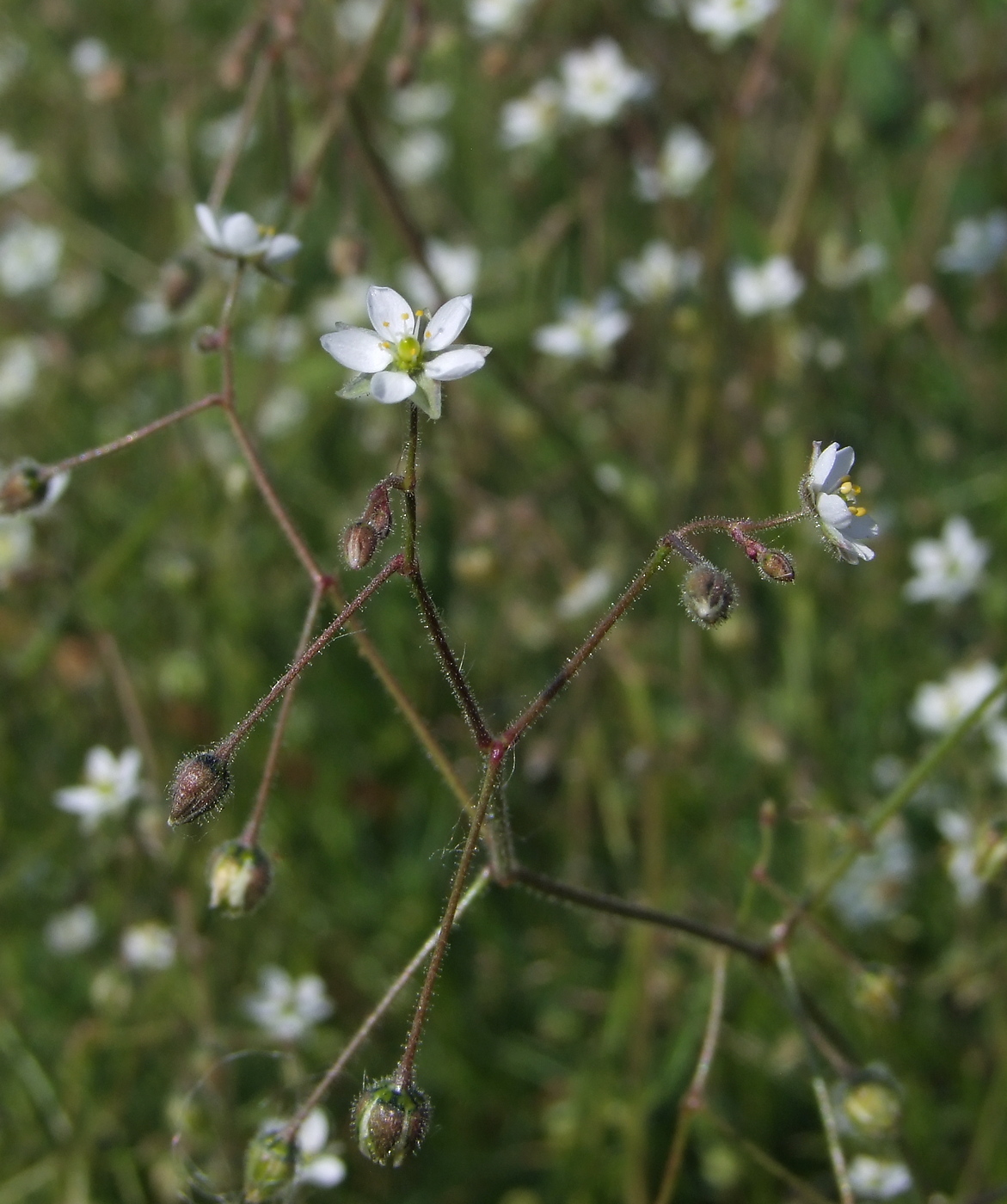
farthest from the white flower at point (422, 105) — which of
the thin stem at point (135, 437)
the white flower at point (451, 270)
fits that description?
the thin stem at point (135, 437)

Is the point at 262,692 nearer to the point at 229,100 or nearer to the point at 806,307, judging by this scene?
the point at 806,307

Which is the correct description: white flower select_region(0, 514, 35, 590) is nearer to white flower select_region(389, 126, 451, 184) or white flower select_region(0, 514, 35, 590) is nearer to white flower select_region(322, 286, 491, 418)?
white flower select_region(389, 126, 451, 184)

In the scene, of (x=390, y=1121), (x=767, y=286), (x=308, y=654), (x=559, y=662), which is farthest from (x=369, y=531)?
(x=767, y=286)

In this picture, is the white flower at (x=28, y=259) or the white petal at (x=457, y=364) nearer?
the white petal at (x=457, y=364)

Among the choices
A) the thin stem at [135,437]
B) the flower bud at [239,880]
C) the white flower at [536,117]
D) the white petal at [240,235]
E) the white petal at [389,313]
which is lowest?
the flower bud at [239,880]

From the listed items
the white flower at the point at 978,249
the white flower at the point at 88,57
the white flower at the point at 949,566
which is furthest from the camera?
the white flower at the point at 88,57

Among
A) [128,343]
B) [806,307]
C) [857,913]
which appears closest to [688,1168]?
[857,913]

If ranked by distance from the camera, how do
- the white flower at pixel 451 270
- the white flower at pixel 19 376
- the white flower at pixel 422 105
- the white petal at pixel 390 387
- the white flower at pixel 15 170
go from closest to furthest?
the white petal at pixel 390 387, the white flower at pixel 451 270, the white flower at pixel 15 170, the white flower at pixel 19 376, the white flower at pixel 422 105

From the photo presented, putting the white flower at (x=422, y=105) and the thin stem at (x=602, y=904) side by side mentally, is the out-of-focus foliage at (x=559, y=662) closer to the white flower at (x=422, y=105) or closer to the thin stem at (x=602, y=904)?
the thin stem at (x=602, y=904)

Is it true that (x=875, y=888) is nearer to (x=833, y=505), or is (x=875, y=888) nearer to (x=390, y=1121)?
(x=833, y=505)
